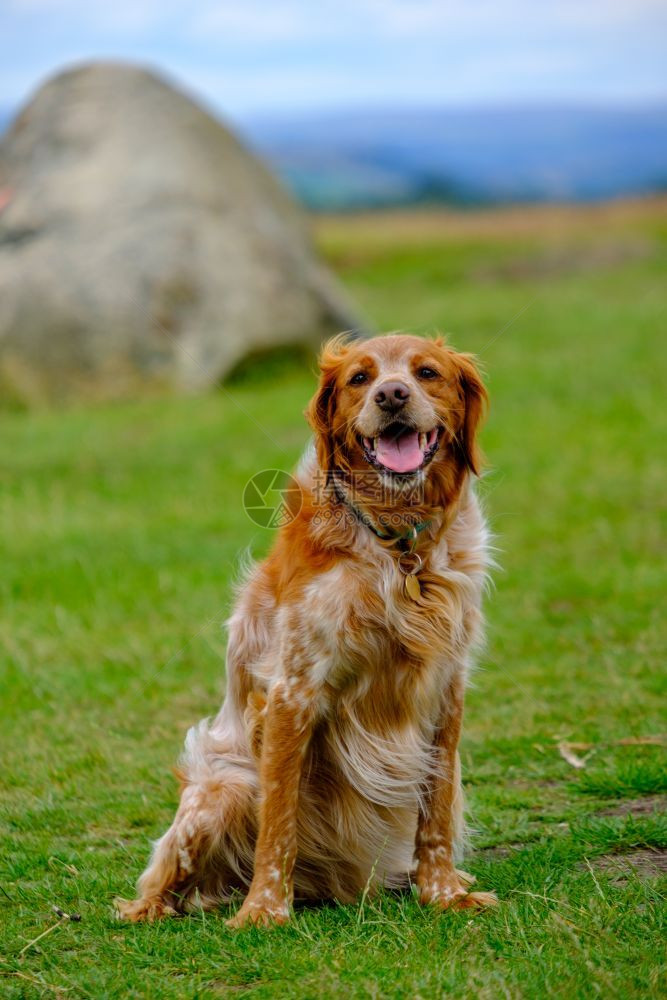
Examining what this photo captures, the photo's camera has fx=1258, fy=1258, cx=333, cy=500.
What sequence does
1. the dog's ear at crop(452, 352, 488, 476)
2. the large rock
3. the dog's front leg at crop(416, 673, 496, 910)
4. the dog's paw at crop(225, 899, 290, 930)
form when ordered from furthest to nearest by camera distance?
the large rock, the dog's ear at crop(452, 352, 488, 476), the dog's front leg at crop(416, 673, 496, 910), the dog's paw at crop(225, 899, 290, 930)

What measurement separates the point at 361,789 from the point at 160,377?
374 inches

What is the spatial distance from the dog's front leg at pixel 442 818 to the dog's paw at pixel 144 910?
2.74 ft

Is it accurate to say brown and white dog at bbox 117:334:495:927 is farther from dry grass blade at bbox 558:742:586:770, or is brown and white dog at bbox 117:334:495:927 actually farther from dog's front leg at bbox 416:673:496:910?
dry grass blade at bbox 558:742:586:770

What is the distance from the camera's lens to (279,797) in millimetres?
3975

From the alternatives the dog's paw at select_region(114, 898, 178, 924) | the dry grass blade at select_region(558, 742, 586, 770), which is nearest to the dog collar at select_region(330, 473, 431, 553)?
the dog's paw at select_region(114, 898, 178, 924)

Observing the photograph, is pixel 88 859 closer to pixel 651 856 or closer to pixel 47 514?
pixel 651 856

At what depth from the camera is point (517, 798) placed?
505 cm

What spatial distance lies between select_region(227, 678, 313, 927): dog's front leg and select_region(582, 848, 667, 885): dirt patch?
1074mm

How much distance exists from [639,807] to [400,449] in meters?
1.84

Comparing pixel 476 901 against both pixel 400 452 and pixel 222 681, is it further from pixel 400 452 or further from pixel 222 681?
pixel 222 681

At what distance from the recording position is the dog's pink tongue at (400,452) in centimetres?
400

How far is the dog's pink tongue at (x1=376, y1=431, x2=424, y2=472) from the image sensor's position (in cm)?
400

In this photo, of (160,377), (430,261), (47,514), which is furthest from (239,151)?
(430,261)

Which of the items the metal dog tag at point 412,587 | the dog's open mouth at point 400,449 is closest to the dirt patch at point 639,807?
the metal dog tag at point 412,587
